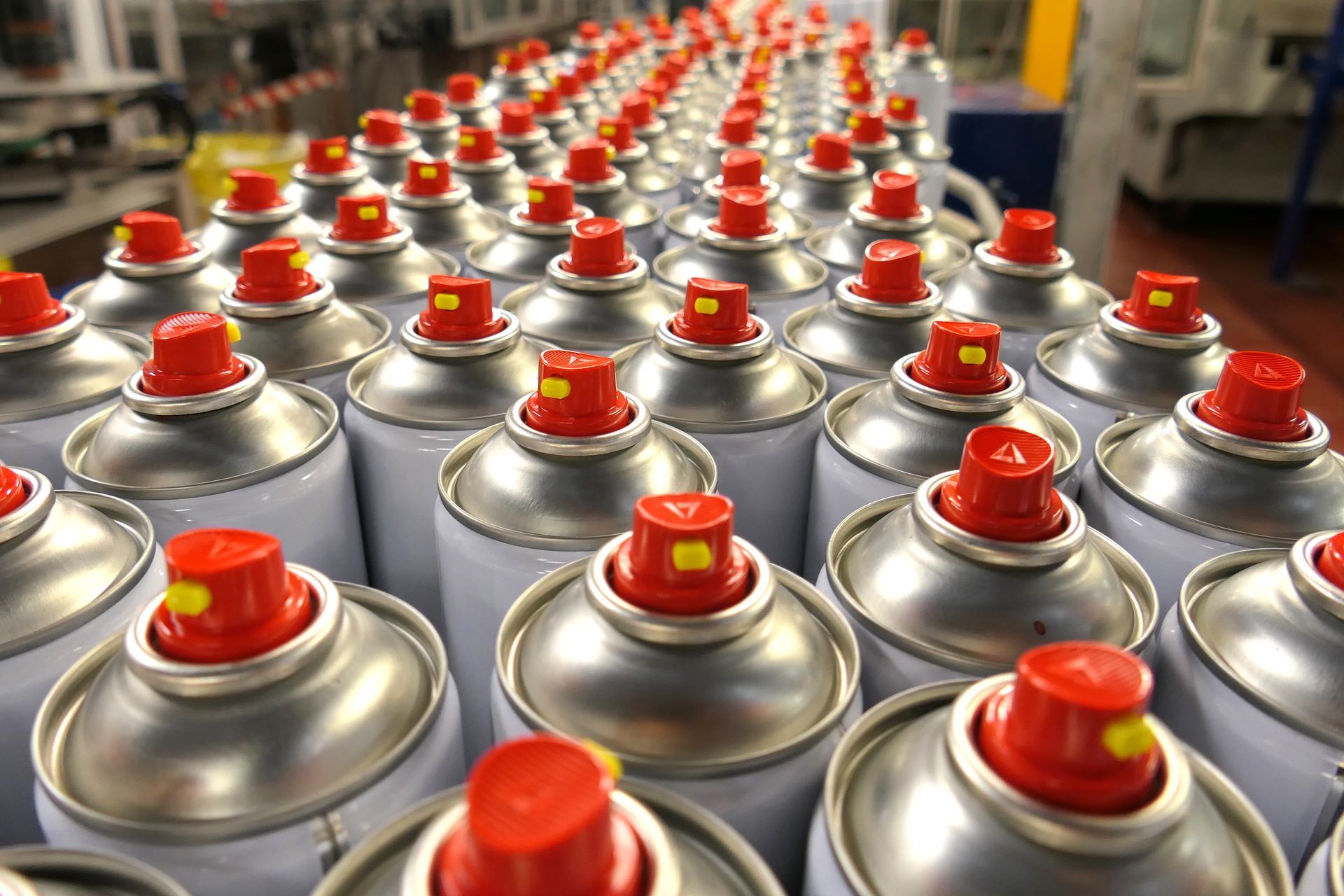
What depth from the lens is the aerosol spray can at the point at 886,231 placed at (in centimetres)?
180

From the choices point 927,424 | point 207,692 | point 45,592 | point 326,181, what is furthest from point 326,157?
point 207,692

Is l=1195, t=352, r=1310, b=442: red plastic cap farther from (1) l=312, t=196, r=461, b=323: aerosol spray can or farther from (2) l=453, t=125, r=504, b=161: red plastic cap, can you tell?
Answer: (2) l=453, t=125, r=504, b=161: red plastic cap

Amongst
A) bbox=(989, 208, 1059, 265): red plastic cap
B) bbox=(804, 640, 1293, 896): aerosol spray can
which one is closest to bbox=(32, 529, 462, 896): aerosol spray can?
bbox=(804, 640, 1293, 896): aerosol spray can

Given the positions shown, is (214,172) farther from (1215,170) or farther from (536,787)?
(1215,170)

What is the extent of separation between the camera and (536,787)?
0.58m

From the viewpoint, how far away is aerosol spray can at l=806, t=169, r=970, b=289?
70.9 inches

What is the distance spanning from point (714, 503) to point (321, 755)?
1.18ft

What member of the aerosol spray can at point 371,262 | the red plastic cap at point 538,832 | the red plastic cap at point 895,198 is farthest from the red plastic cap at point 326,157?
the red plastic cap at point 538,832

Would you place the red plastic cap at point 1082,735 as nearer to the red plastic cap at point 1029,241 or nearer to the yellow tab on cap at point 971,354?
the yellow tab on cap at point 971,354

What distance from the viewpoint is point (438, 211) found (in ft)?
6.36

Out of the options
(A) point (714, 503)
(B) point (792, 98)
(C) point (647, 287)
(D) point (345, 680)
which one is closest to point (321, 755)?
(D) point (345, 680)

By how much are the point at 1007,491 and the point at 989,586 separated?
9cm

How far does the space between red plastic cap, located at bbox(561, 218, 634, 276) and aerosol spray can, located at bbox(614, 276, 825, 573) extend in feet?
0.78

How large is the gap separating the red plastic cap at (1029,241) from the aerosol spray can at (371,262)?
0.97 m
